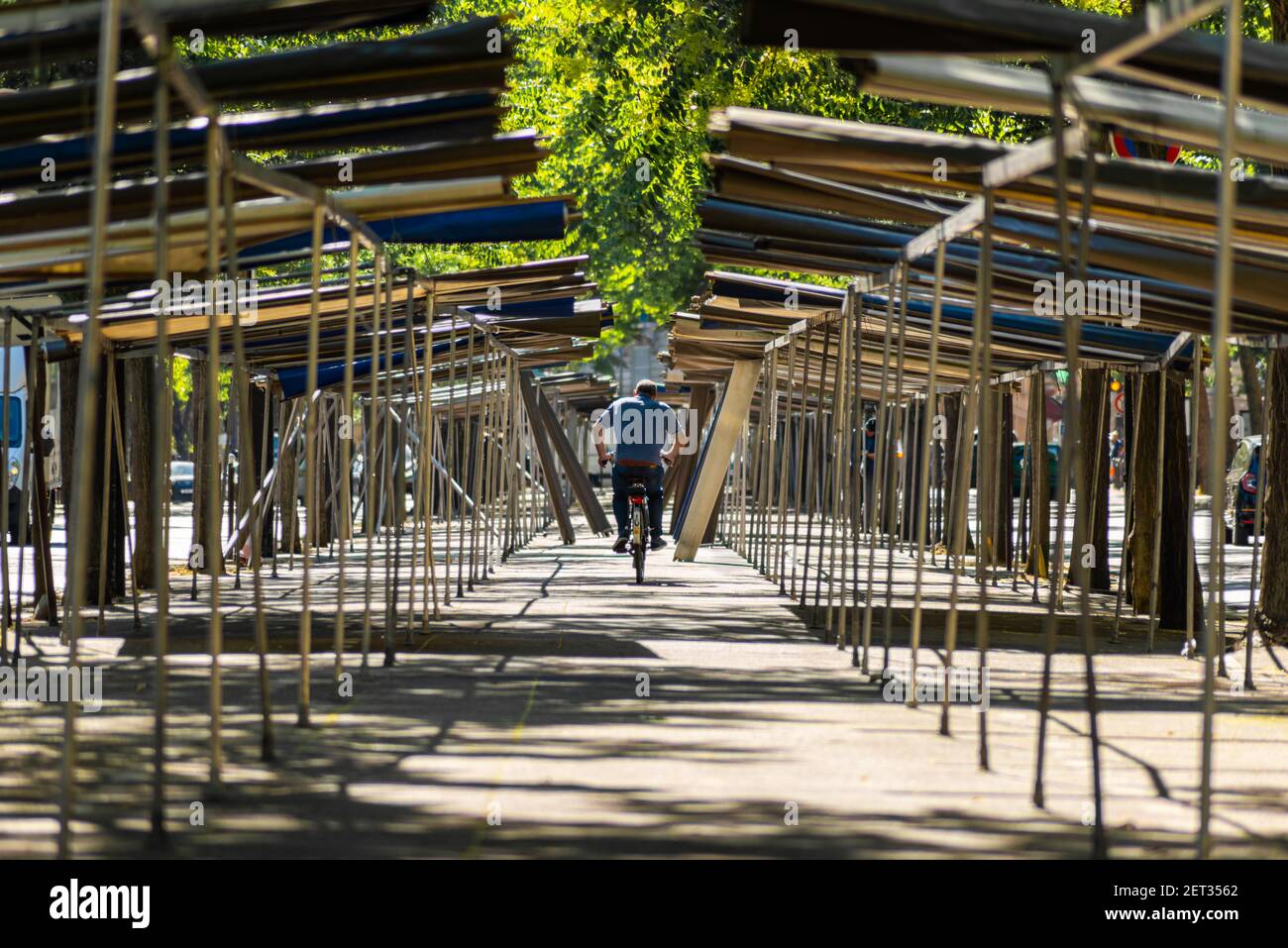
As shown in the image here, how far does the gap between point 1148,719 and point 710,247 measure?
4373mm

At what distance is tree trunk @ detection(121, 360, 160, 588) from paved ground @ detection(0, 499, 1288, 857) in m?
3.84

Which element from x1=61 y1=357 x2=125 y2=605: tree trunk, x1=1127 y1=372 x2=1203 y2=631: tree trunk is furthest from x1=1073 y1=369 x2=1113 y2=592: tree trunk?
x1=61 y1=357 x2=125 y2=605: tree trunk

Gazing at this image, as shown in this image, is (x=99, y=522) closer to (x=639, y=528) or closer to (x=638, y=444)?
(x=639, y=528)

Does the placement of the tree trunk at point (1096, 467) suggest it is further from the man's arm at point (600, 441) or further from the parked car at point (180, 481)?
the parked car at point (180, 481)

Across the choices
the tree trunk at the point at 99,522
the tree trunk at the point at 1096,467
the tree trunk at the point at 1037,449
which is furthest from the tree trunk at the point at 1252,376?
the tree trunk at the point at 99,522

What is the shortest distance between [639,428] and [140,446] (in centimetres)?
507

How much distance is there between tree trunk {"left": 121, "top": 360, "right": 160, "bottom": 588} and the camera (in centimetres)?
1681

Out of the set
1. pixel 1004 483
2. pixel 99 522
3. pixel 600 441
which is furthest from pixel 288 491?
pixel 1004 483

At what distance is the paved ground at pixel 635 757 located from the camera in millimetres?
6320

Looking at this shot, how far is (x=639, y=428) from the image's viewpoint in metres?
19.5

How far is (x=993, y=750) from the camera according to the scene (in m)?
8.28

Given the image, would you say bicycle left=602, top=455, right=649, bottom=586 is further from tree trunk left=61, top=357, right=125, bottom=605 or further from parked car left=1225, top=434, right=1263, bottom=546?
parked car left=1225, top=434, right=1263, bottom=546
